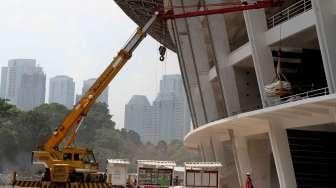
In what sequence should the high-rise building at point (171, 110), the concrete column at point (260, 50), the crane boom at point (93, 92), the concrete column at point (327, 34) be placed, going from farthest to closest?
the high-rise building at point (171, 110) → the crane boom at point (93, 92) → the concrete column at point (260, 50) → the concrete column at point (327, 34)

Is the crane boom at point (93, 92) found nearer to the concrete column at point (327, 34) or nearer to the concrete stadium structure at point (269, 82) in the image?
the concrete stadium structure at point (269, 82)

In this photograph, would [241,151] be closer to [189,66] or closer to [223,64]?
[223,64]

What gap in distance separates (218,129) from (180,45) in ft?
34.9

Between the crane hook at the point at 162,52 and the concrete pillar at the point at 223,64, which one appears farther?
the crane hook at the point at 162,52

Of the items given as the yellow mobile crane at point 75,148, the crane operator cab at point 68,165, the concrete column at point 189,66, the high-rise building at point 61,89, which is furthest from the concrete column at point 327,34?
the high-rise building at point 61,89

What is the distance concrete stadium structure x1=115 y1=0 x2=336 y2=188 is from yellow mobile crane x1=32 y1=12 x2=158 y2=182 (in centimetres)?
674

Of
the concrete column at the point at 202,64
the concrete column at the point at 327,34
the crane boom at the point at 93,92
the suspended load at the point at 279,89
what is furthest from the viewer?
the concrete column at the point at 202,64

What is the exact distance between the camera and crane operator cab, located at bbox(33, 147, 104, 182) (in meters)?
25.4

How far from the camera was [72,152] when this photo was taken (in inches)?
1051

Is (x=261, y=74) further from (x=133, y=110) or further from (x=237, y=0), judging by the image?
(x=133, y=110)

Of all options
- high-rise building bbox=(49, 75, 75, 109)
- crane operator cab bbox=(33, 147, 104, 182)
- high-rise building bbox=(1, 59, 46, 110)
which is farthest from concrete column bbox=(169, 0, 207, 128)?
high-rise building bbox=(49, 75, 75, 109)

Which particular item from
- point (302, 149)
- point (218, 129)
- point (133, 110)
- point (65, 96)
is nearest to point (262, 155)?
point (218, 129)

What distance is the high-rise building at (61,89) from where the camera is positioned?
600ft

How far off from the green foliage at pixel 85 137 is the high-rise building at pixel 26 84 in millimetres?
37075
